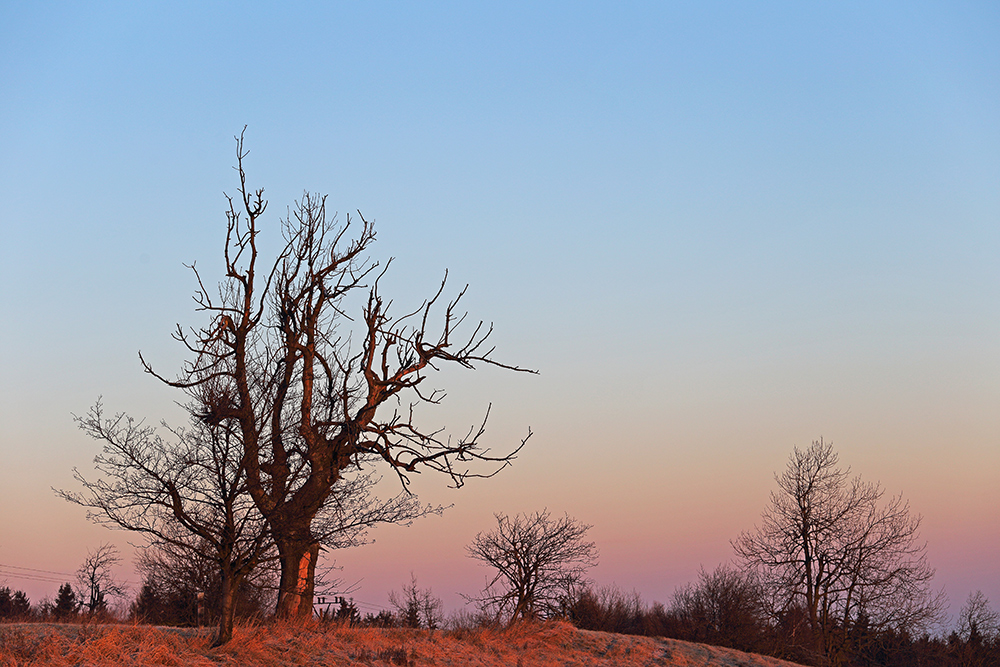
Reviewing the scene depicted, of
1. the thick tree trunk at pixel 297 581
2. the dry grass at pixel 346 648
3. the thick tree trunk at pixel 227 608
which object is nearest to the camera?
the dry grass at pixel 346 648

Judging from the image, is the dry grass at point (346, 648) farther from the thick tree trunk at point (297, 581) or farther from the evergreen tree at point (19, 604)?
the evergreen tree at point (19, 604)

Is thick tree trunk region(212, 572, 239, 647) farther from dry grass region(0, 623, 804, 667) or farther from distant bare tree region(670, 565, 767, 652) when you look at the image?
distant bare tree region(670, 565, 767, 652)

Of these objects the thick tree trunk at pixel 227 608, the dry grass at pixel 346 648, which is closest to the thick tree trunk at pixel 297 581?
the dry grass at pixel 346 648

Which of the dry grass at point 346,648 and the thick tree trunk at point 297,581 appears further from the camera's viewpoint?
the thick tree trunk at point 297,581

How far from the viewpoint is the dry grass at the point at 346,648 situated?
1081 cm

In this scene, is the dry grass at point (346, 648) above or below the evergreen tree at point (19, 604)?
above

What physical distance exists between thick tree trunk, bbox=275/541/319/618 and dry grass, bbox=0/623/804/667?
946mm

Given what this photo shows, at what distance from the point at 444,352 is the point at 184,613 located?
20694mm

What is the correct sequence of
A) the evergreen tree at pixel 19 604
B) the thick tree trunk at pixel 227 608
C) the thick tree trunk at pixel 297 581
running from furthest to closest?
1. the evergreen tree at pixel 19 604
2. the thick tree trunk at pixel 297 581
3. the thick tree trunk at pixel 227 608

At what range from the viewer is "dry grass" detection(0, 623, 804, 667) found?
10812mm

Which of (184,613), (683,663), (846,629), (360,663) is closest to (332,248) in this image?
(360,663)

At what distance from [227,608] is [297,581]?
3.62 metres

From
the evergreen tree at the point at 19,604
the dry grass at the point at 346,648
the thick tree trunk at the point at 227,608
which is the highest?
the thick tree trunk at the point at 227,608

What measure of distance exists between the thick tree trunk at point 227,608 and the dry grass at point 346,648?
159 millimetres
